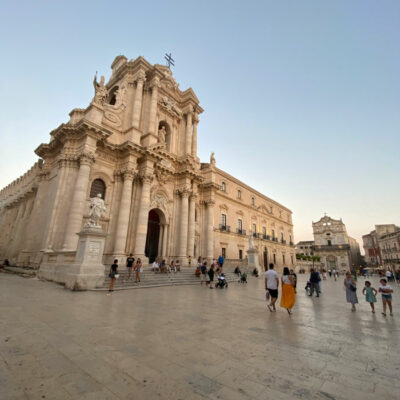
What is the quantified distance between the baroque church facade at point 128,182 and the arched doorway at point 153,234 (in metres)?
0.09

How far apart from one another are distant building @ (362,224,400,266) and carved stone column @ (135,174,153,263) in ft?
207

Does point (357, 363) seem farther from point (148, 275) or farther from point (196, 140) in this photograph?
point (196, 140)

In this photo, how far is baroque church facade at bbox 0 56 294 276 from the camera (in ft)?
48.8

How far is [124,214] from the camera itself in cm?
1633

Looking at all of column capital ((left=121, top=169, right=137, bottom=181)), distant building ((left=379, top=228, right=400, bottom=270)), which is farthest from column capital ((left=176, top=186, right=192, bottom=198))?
distant building ((left=379, top=228, right=400, bottom=270))

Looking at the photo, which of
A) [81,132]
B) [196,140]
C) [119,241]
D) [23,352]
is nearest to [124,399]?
[23,352]

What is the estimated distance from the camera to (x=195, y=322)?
504 cm

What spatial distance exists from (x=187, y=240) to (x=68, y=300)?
45.6ft

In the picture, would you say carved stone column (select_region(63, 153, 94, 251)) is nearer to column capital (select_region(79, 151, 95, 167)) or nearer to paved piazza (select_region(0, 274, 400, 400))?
column capital (select_region(79, 151, 95, 167))

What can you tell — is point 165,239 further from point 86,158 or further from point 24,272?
point 24,272

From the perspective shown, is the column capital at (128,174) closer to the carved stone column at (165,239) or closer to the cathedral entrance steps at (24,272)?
the carved stone column at (165,239)

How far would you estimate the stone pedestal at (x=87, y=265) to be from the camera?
9.43 m

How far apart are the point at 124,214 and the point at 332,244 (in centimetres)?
5897

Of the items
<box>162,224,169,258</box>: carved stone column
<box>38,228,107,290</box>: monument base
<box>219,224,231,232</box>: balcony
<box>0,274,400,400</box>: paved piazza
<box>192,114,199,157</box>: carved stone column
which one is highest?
<box>192,114,199,157</box>: carved stone column
